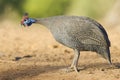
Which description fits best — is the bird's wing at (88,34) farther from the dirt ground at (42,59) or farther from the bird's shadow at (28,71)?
the bird's shadow at (28,71)

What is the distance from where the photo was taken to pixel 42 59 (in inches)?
474

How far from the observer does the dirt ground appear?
972cm

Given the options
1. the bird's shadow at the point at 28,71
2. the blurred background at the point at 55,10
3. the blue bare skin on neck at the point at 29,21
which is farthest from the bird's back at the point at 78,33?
the blurred background at the point at 55,10

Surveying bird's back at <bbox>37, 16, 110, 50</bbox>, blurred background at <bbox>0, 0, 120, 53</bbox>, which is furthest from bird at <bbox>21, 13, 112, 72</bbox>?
blurred background at <bbox>0, 0, 120, 53</bbox>

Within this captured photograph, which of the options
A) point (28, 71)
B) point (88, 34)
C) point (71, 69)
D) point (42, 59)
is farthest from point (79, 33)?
point (42, 59)

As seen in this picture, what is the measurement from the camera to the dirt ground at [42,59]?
31.9 ft

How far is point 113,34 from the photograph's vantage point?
17.1 meters

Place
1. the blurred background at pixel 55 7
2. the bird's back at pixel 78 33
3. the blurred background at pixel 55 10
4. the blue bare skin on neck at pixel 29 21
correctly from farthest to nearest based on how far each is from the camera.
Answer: the blurred background at pixel 55 7 < the blurred background at pixel 55 10 < the blue bare skin on neck at pixel 29 21 < the bird's back at pixel 78 33

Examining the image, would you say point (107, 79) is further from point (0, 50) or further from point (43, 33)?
point (43, 33)

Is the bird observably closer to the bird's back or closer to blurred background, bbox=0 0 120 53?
the bird's back

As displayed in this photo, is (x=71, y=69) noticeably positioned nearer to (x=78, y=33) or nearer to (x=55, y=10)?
(x=78, y=33)

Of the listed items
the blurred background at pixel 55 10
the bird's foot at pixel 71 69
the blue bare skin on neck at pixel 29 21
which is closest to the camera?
the bird's foot at pixel 71 69

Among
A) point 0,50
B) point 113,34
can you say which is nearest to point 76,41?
point 0,50

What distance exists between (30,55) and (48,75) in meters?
3.37
